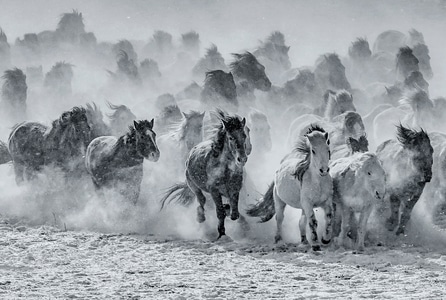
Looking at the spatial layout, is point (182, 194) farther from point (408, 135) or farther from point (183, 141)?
point (408, 135)

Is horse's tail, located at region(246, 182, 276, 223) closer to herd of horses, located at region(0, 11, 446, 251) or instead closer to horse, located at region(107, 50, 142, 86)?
herd of horses, located at region(0, 11, 446, 251)

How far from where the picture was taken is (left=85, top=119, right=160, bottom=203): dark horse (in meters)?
11.4

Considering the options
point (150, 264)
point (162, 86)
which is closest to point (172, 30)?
point (162, 86)

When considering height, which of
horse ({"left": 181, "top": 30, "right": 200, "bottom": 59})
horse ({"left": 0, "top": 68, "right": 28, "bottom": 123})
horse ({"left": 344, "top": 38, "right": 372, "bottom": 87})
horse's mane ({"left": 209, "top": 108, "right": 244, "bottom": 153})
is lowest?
horse's mane ({"left": 209, "top": 108, "right": 244, "bottom": 153})

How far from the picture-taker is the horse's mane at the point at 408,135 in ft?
33.9

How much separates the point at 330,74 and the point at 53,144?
11.0 meters

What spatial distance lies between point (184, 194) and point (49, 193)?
95.8 inches

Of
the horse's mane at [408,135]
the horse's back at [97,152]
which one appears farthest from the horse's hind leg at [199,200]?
the horse's mane at [408,135]

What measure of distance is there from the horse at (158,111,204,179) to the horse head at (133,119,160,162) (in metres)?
1.28

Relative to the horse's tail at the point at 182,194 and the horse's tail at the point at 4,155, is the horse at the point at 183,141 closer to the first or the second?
the horse's tail at the point at 182,194

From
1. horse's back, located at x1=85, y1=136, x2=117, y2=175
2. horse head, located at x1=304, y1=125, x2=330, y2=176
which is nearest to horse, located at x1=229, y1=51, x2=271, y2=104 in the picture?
horse's back, located at x1=85, y1=136, x2=117, y2=175

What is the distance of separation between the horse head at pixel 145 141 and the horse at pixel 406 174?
9.99 ft

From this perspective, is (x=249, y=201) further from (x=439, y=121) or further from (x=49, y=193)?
(x=439, y=121)

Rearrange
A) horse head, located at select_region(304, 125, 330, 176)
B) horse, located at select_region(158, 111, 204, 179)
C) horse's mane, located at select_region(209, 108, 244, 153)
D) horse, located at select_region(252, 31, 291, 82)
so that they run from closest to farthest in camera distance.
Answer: horse head, located at select_region(304, 125, 330, 176), horse's mane, located at select_region(209, 108, 244, 153), horse, located at select_region(158, 111, 204, 179), horse, located at select_region(252, 31, 291, 82)
